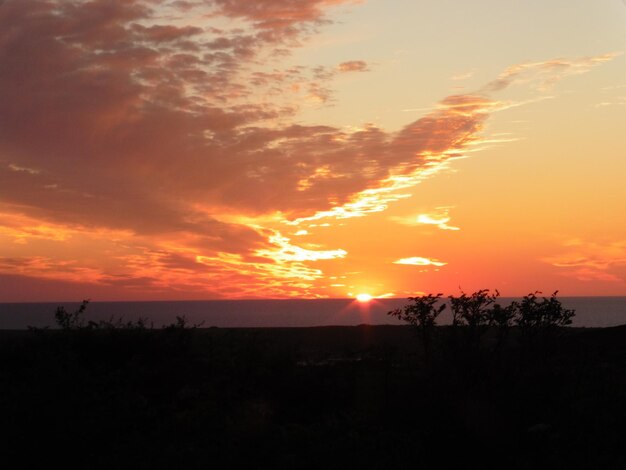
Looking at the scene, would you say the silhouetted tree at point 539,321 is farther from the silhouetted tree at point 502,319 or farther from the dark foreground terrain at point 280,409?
the dark foreground terrain at point 280,409

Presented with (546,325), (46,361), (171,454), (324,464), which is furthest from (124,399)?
(546,325)

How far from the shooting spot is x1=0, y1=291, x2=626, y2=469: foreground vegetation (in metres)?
13.4

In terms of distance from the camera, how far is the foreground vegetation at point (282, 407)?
13422 mm

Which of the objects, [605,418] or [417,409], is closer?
[605,418]

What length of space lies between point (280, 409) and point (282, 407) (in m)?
0.21

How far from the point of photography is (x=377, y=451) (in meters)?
13.4

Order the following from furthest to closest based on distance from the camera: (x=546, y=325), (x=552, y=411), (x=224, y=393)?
(x=546, y=325), (x=224, y=393), (x=552, y=411)

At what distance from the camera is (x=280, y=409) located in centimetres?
1878

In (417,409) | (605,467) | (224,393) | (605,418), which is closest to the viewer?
(605,467)

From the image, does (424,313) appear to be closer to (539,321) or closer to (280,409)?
(539,321)

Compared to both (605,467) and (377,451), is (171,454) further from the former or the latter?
(605,467)

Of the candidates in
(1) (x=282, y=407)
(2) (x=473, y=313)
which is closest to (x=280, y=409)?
(1) (x=282, y=407)

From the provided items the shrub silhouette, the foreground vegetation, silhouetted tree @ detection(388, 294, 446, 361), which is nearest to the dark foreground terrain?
the foreground vegetation

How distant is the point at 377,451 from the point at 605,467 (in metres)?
3.88
